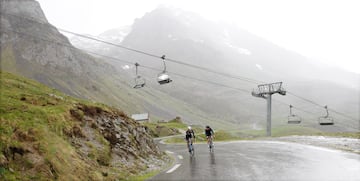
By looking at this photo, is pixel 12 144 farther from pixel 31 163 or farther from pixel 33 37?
pixel 33 37

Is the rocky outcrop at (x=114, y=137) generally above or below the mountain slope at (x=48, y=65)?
below

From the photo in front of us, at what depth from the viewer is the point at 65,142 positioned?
13.5 metres

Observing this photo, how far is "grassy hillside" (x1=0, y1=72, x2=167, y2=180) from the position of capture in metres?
10.7

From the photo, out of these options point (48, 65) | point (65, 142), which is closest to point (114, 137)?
point (65, 142)

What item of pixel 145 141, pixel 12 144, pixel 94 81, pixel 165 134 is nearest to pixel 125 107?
pixel 94 81

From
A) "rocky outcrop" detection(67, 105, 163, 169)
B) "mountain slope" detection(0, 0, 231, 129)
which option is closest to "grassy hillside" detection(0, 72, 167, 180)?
"rocky outcrop" detection(67, 105, 163, 169)

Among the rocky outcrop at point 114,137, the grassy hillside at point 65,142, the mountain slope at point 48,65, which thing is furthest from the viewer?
the mountain slope at point 48,65

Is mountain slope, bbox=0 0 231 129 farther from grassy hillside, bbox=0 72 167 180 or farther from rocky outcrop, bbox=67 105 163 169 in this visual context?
grassy hillside, bbox=0 72 167 180

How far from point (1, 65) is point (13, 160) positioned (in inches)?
6374

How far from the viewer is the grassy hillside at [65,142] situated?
421 inches

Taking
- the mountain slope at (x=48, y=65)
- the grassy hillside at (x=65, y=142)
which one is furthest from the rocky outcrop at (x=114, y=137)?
the mountain slope at (x=48, y=65)

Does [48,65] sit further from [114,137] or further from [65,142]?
[65,142]

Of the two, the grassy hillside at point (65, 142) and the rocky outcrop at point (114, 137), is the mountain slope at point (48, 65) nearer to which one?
the rocky outcrop at point (114, 137)

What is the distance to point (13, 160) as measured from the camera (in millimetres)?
10391
